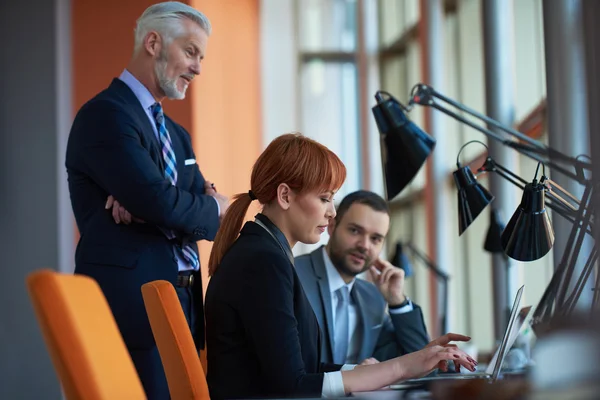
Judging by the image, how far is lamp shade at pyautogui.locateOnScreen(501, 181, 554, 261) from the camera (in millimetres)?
2283

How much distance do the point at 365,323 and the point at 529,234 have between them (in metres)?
1.08

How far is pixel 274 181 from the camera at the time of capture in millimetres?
2168

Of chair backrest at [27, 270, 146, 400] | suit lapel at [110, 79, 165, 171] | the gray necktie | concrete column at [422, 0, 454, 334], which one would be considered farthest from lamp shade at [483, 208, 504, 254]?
concrete column at [422, 0, 454, 334]

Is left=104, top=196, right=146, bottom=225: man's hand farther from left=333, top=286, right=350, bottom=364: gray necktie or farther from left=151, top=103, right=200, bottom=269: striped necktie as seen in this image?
left=333, top=286, right=350, bottom=364: gray necktie

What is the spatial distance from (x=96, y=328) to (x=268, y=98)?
9889mm

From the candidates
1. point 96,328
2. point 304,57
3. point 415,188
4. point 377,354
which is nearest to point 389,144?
point 377,354

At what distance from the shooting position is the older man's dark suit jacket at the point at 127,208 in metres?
2.51

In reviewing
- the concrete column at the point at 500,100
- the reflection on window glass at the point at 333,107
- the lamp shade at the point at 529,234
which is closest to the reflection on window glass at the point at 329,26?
the reflection on window glass at the point at 333,107

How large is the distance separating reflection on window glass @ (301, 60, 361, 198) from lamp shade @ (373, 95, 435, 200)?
28.8 ft

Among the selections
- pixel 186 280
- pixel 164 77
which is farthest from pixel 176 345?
pixel 164 77

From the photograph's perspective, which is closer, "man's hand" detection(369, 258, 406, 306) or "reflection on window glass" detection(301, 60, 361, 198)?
"man's hand" detection(369, 258, 406, 306)

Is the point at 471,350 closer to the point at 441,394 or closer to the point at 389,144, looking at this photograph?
the point at 389,144

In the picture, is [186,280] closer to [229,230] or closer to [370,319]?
[229,230]

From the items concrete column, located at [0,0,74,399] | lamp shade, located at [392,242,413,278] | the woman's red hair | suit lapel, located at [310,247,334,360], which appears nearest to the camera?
the woman's red hair
